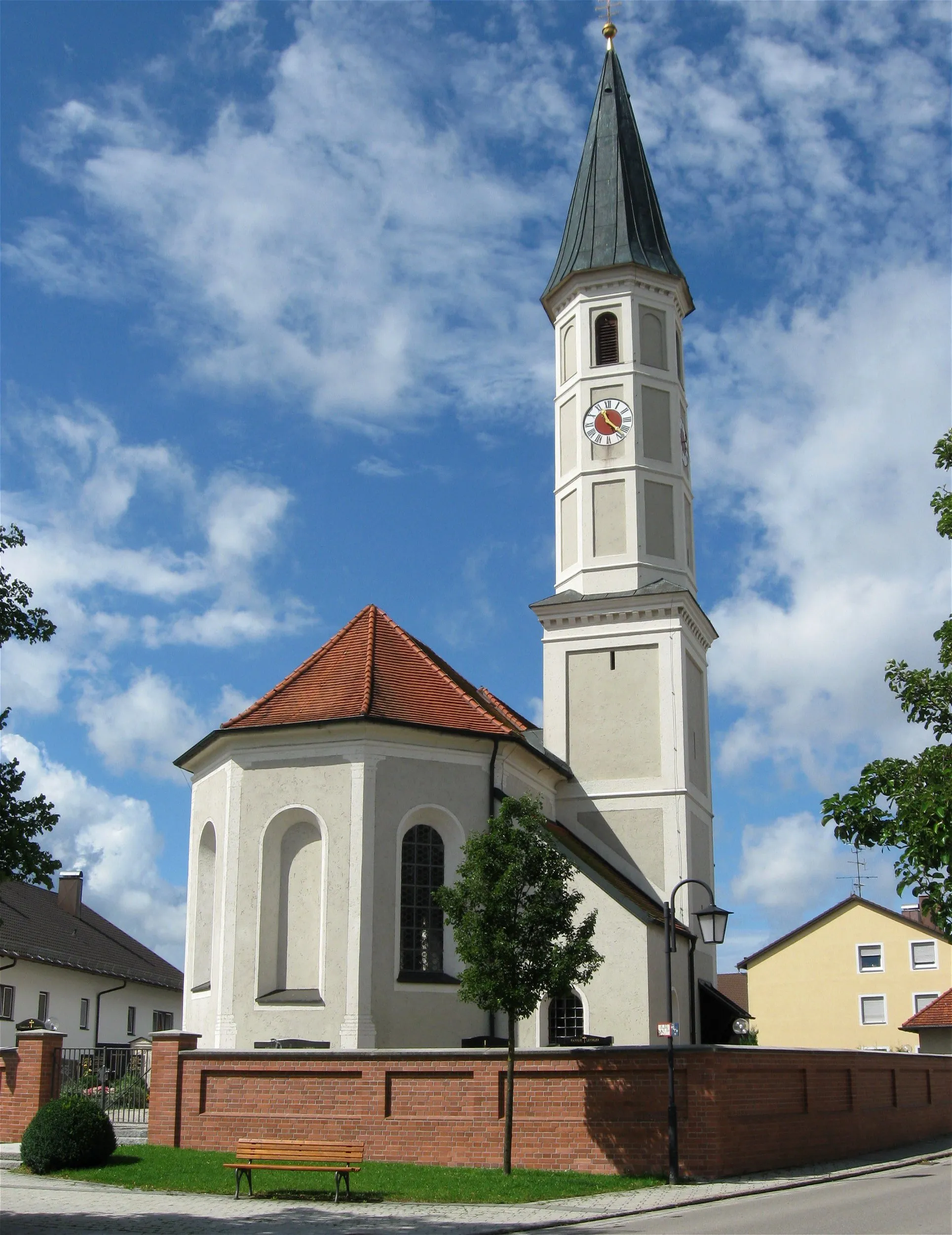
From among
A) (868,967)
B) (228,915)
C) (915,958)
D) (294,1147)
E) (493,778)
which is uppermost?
(493,778)

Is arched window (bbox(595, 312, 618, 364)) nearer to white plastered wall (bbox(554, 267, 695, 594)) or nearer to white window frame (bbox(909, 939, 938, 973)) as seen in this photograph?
white plastered wall (bbox(554, 267, 695, 594))

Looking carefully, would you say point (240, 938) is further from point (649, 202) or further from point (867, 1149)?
point (649, 202)

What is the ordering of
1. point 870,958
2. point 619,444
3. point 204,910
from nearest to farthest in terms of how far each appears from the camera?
point 204,910, point 619,444, point 870,958

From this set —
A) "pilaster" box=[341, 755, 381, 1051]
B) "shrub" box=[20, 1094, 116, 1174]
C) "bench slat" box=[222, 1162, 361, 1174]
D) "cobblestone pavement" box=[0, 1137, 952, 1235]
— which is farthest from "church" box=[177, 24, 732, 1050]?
"cobblestone pavement" box=[0, 1137, 952, 1235]

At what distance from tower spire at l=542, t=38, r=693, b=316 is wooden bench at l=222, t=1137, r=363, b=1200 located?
24.2 m

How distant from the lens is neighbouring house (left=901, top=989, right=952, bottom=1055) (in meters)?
39.1

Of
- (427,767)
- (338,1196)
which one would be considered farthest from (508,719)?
(338,1196)

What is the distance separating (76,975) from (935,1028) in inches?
1118

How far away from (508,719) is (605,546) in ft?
16.6

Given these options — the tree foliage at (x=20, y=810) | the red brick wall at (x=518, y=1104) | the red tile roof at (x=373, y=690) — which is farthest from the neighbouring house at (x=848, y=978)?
the tree foliage at (x=20, y=810)

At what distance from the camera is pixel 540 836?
20.9 metres

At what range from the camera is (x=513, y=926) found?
65.0ft

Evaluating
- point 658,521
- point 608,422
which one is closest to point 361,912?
point 658,521

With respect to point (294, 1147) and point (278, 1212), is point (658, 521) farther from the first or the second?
point (278, 1212)
